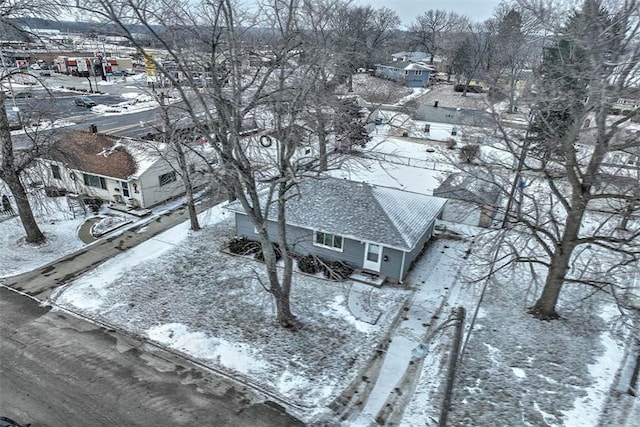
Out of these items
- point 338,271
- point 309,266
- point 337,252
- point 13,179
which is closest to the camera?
point 338,271

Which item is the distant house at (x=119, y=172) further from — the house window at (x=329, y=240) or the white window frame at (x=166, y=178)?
the house window at (x=329, y=240)

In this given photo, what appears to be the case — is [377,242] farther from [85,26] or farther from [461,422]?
[85,26]

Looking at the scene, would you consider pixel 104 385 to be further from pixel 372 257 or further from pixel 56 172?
pixel 56 172

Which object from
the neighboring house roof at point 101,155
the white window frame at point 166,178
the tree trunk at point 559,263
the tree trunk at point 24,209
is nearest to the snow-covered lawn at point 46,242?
the tree trunk at point 24,209

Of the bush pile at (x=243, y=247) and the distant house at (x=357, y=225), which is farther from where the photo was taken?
the bush pile at (x=243, y=247)

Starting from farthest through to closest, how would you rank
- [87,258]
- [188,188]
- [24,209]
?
1. [188,188]
2. [24,209]
3. [87,258]

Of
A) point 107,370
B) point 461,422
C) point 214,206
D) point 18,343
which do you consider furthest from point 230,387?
point 214,206

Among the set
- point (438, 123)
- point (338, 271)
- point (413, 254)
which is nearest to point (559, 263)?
point (413, 254)
